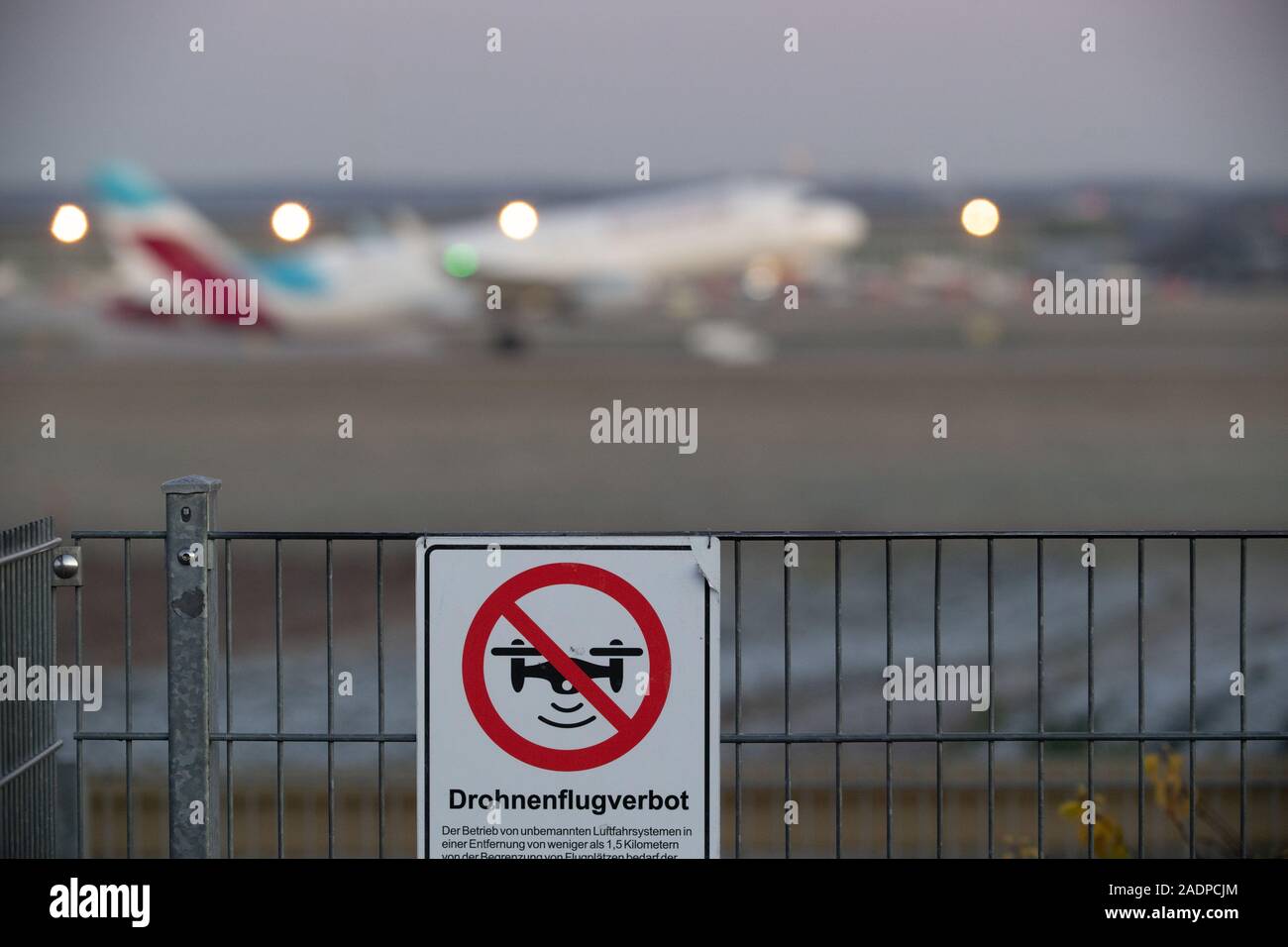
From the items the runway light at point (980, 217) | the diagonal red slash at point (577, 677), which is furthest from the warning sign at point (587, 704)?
the runway light at point (980, 217)

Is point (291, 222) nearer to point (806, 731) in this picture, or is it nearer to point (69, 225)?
point (69, 225)

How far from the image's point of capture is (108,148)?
5091 cm

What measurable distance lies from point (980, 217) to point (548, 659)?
59.0 m

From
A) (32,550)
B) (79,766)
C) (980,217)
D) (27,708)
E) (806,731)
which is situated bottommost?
(806,731)

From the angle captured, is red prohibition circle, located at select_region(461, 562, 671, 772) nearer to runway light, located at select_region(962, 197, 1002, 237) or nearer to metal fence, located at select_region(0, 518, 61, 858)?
metal fence, located at select_region(0, 518, 61, 858)

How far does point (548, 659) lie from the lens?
13.3 ft

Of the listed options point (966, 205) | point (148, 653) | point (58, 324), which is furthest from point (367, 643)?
point (966, 205)

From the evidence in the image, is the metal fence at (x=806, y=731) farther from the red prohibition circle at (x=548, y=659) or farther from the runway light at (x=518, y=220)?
the runway light at (x=518, y=220)

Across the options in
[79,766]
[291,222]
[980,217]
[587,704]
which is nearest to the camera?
[587,704]

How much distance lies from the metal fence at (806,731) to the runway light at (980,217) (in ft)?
131

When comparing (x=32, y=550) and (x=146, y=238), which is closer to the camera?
(x=32, y=550)

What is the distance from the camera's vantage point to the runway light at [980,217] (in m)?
57.0

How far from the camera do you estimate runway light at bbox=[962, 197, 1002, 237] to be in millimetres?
57000

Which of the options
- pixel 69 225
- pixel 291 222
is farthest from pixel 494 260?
pixel 69 225
